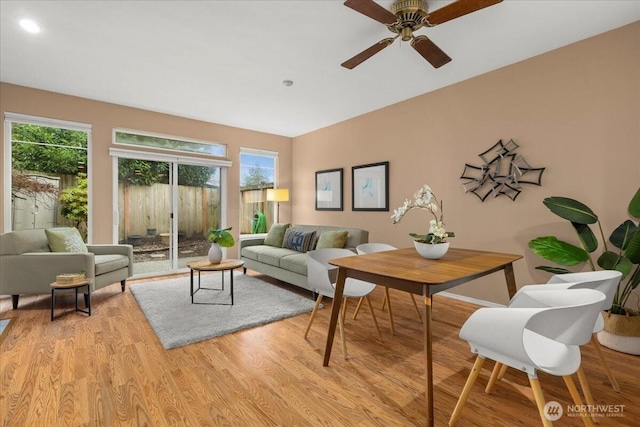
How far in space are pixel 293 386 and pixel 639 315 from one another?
2.71m

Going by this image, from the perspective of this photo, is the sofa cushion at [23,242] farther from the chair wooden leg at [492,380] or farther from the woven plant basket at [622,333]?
the woven plant basket at [622,333]

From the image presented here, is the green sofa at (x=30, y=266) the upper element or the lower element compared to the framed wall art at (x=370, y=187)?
lower

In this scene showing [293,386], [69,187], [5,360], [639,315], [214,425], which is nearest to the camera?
[214,425]

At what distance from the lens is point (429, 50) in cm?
238

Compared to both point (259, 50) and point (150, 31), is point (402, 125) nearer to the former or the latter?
point (259, 50)

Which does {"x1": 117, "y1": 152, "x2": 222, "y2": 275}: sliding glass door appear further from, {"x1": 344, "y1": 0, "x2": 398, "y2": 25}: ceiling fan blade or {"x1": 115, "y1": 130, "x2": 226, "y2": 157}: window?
{"x1": 344, "y1": 0, "x2": 398, "y2": 25}: ceiling fan blade

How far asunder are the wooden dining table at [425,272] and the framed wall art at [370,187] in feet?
7.06

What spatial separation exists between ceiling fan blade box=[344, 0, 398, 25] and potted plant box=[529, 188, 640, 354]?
6.75 ft

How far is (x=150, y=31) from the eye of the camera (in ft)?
8.71

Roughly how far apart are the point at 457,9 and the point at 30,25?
3477 millimetres

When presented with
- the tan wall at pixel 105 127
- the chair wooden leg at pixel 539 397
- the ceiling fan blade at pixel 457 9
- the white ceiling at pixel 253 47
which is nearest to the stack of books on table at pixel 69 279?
the tan wall at pixel 105 127

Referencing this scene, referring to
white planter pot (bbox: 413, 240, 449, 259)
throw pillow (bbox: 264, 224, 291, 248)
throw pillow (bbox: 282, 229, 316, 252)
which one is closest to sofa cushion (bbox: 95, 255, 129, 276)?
throw pillow (bbox: 264, 224, 291, 248)

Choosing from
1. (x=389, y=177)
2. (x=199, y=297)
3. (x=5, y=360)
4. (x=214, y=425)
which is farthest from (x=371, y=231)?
(x=5, y=360)

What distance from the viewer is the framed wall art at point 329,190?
5.34 metres
